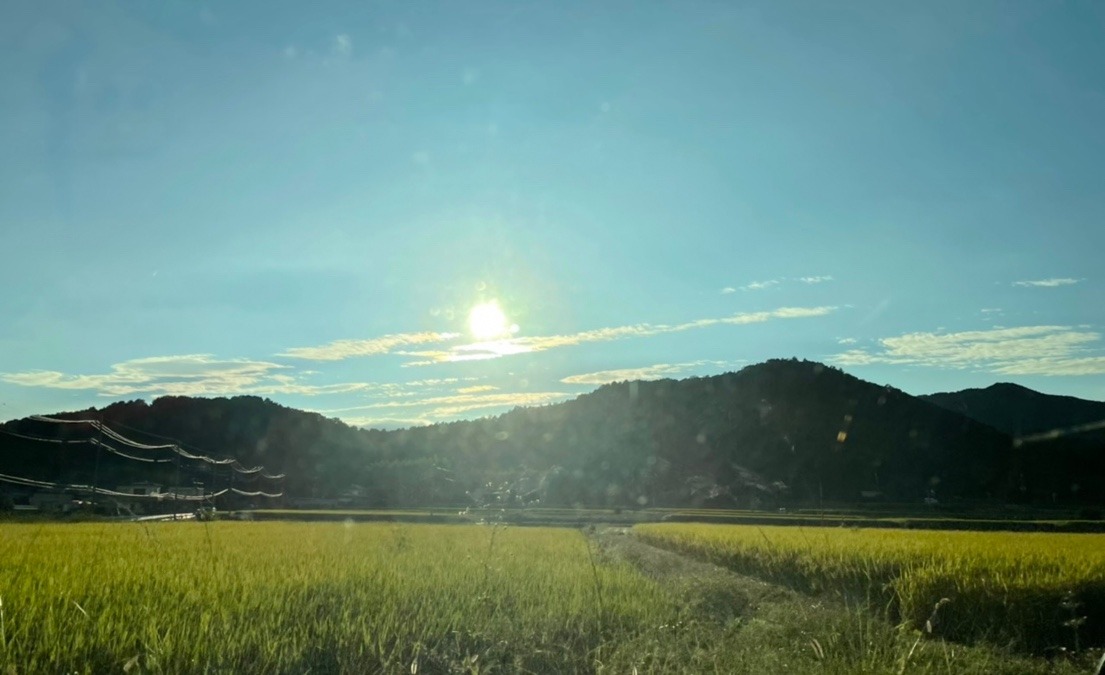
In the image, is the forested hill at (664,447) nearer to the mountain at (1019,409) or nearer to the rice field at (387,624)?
the mountain at (1019,409)

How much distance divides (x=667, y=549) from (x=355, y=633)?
18.1m

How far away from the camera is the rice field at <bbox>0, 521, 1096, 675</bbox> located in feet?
14.4

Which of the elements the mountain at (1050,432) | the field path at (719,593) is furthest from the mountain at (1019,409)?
the field path at (719,593)

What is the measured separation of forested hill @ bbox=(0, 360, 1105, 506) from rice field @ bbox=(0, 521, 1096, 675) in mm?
52775

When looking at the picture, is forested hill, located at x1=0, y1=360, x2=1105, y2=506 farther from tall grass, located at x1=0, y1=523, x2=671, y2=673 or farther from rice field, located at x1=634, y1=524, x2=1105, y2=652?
tall grass, located at x1=0, y1=523, x2=671, y2=673

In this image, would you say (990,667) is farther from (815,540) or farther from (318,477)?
(318,477)

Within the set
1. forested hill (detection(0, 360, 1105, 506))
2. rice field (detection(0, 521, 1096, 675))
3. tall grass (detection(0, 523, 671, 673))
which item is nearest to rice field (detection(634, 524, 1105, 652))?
rice field (detection(0, 521, 1096, 675))

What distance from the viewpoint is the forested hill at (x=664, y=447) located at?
76.5 meters

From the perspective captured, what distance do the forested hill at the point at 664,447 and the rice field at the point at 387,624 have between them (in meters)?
52.8

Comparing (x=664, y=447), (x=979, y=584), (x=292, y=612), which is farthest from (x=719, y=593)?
(x=664, y=447)

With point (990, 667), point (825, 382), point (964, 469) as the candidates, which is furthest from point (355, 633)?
point (825, 382)

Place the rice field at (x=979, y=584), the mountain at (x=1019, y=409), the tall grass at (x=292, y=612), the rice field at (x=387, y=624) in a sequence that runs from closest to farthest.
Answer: the tall grass at (x=292, y=612) < the rice field at (x=387, y=624) < the rice field at (x=979, y=584) < the mountain at (x=1019, y=409)

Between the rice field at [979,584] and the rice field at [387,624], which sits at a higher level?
the rice field at [387,624]

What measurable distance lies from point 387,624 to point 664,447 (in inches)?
3942
